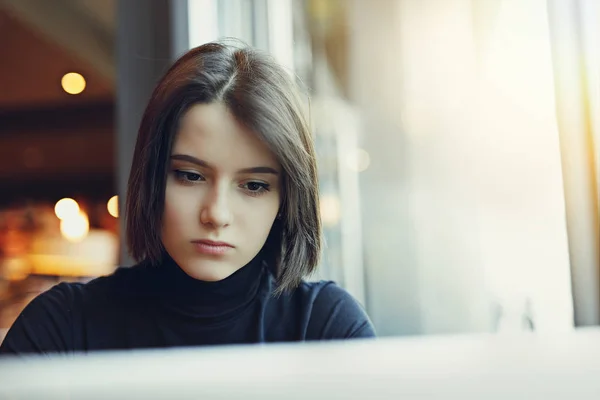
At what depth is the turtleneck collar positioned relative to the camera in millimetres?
596

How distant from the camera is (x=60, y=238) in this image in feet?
2.16

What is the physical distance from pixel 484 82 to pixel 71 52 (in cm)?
50

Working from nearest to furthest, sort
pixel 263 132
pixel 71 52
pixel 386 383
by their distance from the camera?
1. pixel 386 383
2. pixel 263 132
3. pixel 71 52

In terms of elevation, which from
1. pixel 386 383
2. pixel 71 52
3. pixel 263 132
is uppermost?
pixel 71 52

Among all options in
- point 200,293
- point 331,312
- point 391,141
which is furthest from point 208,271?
point 391,141

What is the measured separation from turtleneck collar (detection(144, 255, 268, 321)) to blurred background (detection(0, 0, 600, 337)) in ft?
0.18

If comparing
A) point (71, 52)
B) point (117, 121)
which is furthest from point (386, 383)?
point (71, 52)

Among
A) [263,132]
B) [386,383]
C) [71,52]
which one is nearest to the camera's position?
[386,383]

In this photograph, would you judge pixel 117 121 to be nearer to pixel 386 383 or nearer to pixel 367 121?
pixel 367 121

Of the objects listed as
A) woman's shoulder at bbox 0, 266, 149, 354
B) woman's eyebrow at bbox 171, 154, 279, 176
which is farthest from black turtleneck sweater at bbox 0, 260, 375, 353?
woman's eyebrow at bbox 171, 154, 279, 176

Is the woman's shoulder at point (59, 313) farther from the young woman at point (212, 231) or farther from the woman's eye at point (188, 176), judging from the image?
the woman's eye at point (188, 176)

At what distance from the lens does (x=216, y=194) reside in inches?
22.6

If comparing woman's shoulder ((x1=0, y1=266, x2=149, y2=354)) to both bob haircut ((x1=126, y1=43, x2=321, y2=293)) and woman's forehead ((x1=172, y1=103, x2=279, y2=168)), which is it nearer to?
bob haircut ((x1=126, y1=43, x2=321, y2=293))

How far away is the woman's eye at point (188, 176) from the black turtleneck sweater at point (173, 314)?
97 millimetres
